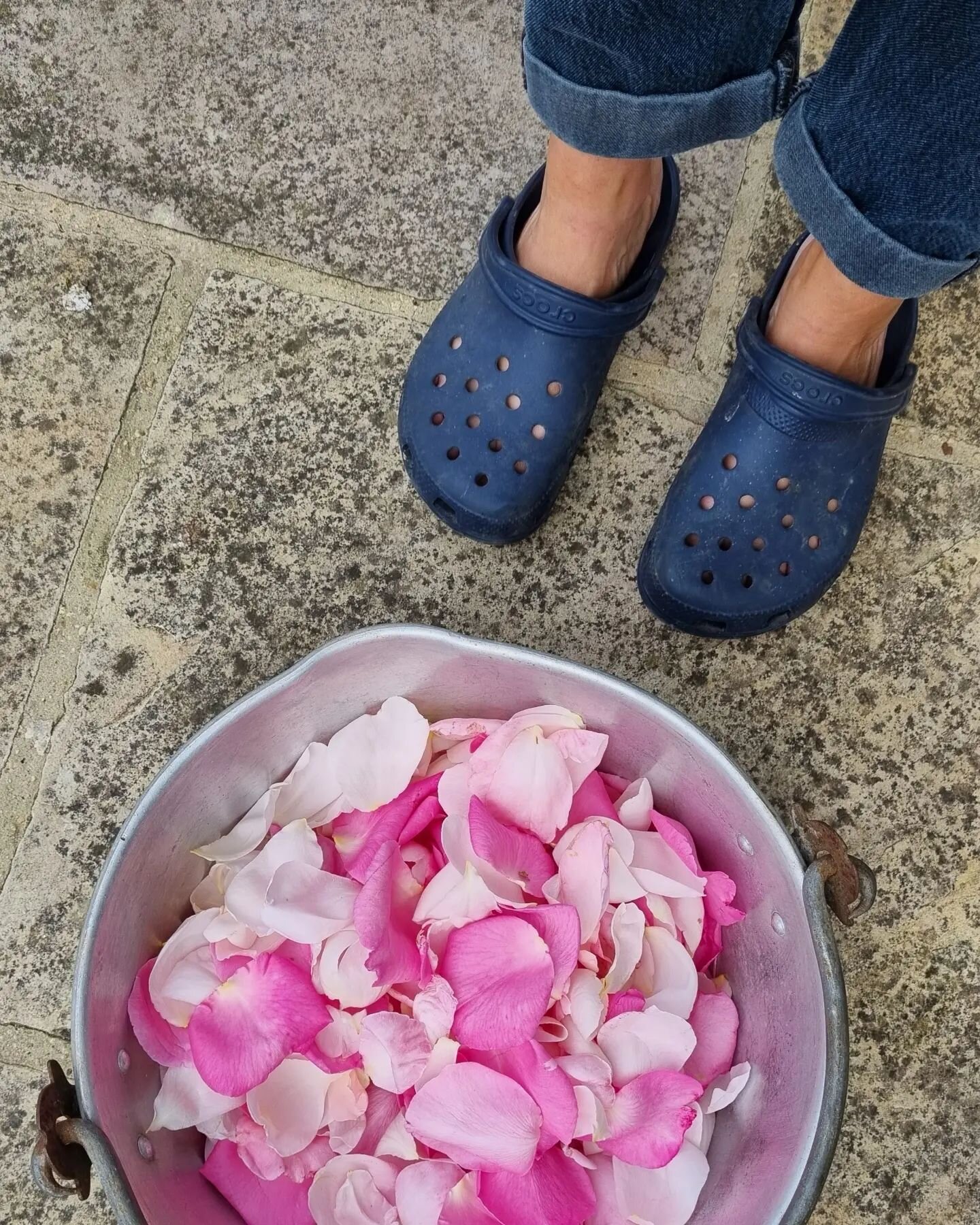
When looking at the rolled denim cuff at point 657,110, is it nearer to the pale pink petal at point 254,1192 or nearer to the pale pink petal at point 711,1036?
the pale pink petal at point 711,1036

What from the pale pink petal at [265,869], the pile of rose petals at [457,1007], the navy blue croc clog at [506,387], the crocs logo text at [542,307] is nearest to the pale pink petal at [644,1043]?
the pile of rose petals at [457,1007]

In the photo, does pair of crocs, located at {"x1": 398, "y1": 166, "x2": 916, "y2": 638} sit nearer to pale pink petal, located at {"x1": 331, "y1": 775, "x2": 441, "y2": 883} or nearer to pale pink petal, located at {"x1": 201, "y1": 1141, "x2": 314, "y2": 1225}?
pale pink petal, located at {"x1": 331, "y1": 775, "x2": 441, "y2": 883}

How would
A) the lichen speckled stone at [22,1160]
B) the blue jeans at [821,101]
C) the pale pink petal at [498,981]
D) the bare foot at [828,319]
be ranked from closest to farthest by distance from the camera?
1. the blue jeans at [821,101]
2. the pale pink petal at [498,981]
3. the bare foot at [828,319]
4. the lichen speckled stone at [22,1160]

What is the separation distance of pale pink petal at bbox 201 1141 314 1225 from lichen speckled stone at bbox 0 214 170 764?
0.35 metres

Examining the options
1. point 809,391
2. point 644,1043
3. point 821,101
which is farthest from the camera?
point 809,391

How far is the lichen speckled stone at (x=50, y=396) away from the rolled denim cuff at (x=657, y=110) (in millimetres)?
439

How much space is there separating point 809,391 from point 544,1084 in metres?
0.48

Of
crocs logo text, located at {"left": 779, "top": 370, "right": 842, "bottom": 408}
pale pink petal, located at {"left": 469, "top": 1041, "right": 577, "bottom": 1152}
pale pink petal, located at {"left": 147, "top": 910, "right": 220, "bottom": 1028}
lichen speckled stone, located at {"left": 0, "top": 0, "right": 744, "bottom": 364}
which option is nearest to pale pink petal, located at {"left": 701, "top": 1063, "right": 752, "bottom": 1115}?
pale pink petal, located at {"left": 469, "top": 1041, "right": 577, "bottom": 1152}

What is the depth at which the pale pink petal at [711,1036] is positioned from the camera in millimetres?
633

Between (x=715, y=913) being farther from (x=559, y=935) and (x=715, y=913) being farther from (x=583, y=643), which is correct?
(x=583, y=643)

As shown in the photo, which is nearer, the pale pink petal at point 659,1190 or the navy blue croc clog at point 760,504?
the pale pink petal at point 659,1190

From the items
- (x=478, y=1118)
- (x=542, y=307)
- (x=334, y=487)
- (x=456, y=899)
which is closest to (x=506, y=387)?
(x=542, y=307)

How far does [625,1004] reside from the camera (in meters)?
0.59

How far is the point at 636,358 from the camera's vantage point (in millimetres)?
830
